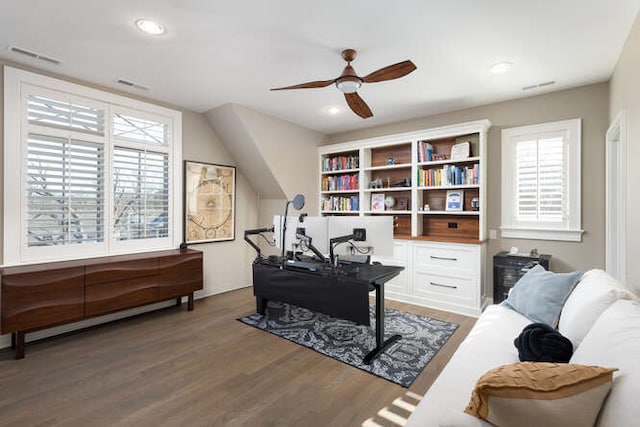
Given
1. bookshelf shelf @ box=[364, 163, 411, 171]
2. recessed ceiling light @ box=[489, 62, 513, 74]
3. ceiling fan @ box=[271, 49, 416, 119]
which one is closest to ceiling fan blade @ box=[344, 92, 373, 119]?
ceiling fan @ box=[271, 49, 416, 119]

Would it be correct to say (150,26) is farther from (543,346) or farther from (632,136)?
(632,136)

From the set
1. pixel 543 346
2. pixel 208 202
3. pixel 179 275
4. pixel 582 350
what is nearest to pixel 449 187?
pixel 543 346

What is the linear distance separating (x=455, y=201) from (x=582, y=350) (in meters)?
3.18

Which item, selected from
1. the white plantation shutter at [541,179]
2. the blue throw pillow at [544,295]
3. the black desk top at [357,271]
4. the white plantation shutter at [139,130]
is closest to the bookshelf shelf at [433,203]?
the white plantation shutter at [541,179]

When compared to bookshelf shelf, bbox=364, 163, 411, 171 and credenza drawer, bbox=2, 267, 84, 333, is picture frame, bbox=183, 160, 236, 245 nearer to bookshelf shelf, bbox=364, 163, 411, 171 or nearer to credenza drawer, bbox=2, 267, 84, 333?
credenza drawer, bbox=2, 267, 84, 333

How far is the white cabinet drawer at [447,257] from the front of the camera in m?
3.82

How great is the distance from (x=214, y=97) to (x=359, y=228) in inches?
99.4

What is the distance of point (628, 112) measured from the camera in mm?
2404

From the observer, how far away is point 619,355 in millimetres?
1052

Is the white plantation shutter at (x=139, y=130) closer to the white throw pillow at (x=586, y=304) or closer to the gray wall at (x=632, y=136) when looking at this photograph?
the white throw pillow at (x=586, y=304)

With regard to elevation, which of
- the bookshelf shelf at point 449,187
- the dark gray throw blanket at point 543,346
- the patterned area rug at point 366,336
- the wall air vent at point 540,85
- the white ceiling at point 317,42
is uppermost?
the wall air vent at point 540,85

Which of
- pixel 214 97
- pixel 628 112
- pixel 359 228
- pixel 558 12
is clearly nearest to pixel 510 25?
pixel 558 12

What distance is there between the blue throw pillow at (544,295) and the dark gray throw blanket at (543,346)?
0.54 meters

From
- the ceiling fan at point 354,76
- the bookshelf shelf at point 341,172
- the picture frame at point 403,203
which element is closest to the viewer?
the ceiling fan at point 354,76
